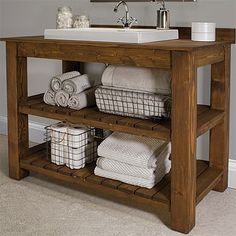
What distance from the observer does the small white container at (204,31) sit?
1.97m

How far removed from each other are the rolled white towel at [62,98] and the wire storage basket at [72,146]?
0.45 feet

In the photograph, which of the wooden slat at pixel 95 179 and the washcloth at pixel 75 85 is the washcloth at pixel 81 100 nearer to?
the washcloth at pixel 75 85

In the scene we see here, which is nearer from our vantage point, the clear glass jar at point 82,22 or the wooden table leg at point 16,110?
the wooden table leg at point 16,110

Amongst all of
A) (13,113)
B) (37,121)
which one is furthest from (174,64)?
(37,121)

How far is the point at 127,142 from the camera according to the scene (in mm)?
2111

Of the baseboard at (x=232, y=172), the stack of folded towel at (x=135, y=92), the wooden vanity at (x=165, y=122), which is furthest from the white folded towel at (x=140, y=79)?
the baseboard at (x=232, y=172)

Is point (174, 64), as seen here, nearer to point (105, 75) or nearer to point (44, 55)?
point (105, 75)

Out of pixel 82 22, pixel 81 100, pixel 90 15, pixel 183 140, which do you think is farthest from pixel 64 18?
pixel 183 140

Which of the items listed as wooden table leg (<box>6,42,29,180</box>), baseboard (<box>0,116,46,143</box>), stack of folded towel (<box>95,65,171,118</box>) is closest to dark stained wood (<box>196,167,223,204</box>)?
stack of folded towel (<box>95,65,171,118</box>)

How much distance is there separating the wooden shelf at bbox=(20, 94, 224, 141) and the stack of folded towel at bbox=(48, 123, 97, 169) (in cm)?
13

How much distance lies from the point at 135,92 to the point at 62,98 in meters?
0.43

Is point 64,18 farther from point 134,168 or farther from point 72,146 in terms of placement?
point 134,168

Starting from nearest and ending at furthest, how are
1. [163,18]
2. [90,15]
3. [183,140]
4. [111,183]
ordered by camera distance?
[183,140], [111,183], [163,18], [90,15]

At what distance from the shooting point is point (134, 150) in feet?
6.70
